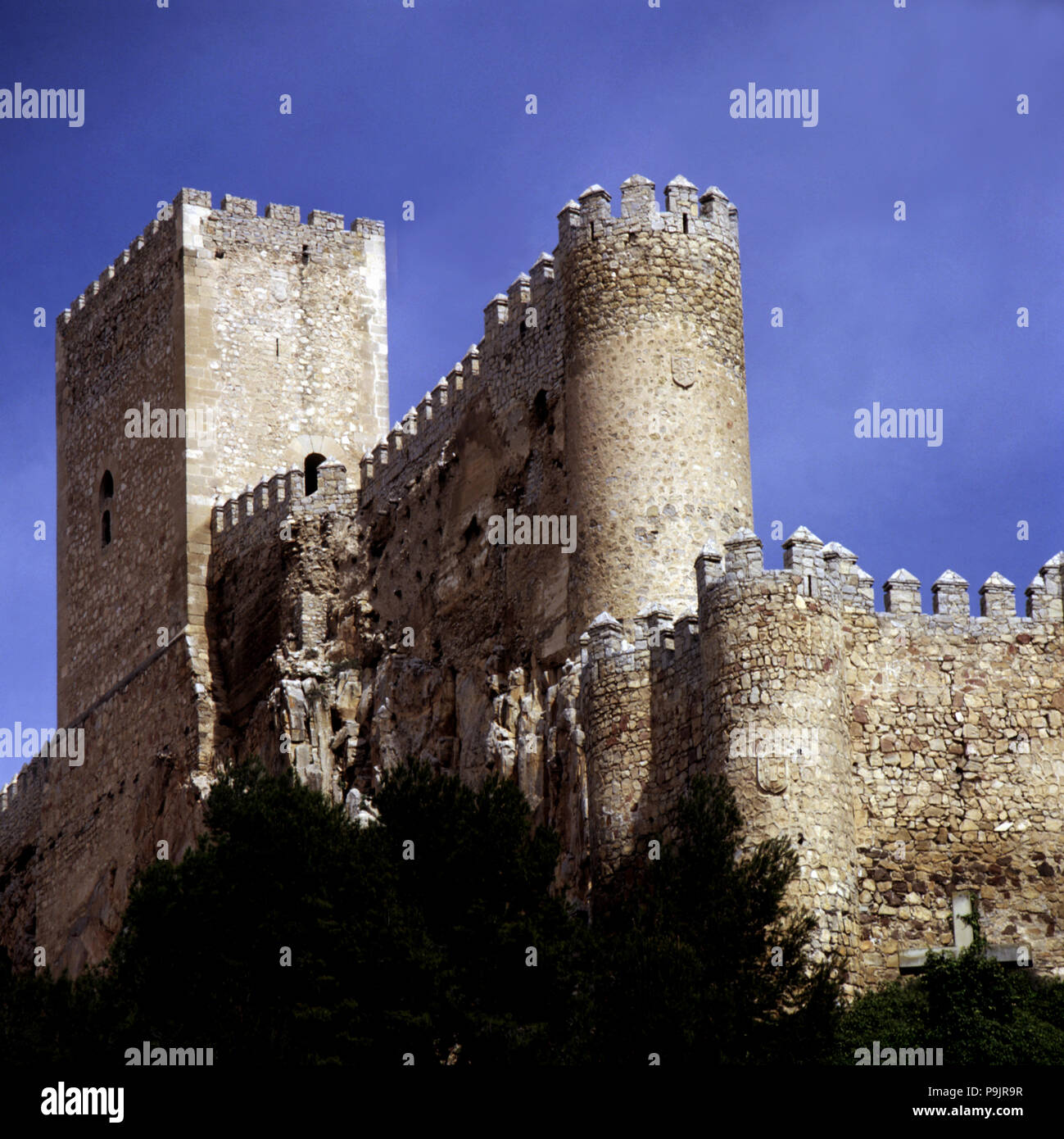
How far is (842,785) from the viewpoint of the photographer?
29.0 meters

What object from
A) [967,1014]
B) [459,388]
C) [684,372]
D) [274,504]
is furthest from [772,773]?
[274,504]

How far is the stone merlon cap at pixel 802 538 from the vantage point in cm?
2952

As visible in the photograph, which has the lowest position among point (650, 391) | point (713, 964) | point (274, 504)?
point (713, 964)

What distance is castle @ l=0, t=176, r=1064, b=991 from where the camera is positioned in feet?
96.1

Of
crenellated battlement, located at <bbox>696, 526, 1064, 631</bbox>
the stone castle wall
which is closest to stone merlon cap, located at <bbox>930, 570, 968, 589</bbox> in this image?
crenellated battlement, located at <bbox>696, 526, 1064, 631</bbox>

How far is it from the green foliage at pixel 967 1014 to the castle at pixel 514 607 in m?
0.41

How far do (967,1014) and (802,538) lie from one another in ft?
18.6

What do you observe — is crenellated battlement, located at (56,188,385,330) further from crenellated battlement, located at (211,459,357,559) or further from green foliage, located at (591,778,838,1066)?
green foliage, located at (591,778,838,1066)

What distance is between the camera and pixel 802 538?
97.0 feet

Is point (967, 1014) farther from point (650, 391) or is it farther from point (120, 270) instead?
point (120, 270)

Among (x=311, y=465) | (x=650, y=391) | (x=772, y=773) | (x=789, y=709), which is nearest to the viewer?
(x=772, y=773)

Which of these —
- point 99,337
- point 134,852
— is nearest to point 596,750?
point 134,852

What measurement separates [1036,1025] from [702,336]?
1079 cm
